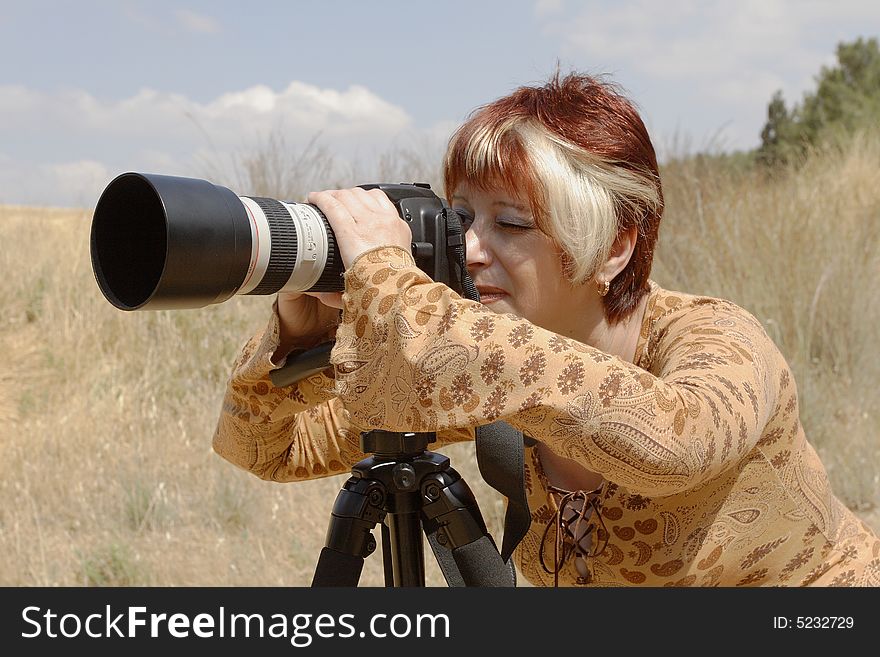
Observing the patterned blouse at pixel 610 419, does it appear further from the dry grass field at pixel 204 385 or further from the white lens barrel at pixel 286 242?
the dry grass field at pixel 204 385

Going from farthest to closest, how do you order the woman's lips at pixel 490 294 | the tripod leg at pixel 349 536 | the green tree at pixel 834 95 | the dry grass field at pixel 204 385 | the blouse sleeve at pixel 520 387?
1. the green tree at pixel 834 95
2. the dry grass field at pixel 204 385
3. the woman's lips at pixel 490 294
4. the tripod leg at pixel 349 536
5. the blouse sleeve at pixel 520 387

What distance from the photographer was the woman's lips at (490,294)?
4.48 ft

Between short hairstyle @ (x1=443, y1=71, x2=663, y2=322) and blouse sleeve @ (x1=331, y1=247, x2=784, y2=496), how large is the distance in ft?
0.99

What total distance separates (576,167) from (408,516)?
1.84ft

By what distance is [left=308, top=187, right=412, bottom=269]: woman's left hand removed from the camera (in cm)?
113

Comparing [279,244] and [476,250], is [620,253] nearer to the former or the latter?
[476,250]

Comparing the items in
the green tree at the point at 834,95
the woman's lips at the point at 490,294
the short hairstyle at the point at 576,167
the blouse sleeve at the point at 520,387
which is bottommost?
the blouse sleeve at the point at 520,387

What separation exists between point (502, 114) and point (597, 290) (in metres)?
0.31

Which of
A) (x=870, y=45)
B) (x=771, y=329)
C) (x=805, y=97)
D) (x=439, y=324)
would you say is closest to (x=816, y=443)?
(x=771, y=329)

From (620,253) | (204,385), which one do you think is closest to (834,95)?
(204,385)

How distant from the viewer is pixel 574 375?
104 cm

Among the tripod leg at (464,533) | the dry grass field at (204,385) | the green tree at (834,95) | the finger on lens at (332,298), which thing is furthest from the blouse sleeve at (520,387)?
the green tree at (834,95)

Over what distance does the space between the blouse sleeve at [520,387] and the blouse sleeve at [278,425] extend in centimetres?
27

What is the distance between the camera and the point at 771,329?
4180 millimetres
